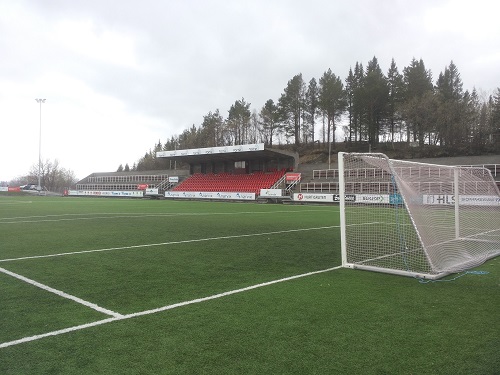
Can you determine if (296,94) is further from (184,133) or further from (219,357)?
(219,357)

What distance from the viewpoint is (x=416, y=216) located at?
6754mm

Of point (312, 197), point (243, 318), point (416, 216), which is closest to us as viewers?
point (243, 318)

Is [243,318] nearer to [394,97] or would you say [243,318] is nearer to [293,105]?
[394,97]

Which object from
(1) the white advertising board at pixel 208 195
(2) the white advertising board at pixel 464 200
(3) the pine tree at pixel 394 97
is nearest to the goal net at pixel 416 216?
(2) the white advertising board at pixel 464 200

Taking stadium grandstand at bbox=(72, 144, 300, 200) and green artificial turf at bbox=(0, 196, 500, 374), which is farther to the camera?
stadium grandstand at bbox=(72, 144, 300, 200)

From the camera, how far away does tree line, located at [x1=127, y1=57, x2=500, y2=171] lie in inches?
2125

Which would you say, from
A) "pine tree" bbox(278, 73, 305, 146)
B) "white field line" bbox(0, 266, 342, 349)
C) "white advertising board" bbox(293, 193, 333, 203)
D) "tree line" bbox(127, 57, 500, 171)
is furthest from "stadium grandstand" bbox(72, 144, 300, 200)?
"white field line" bbox(0, 266, 342, 349)

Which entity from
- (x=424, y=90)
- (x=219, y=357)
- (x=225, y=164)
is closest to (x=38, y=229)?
(x=219, y=357)

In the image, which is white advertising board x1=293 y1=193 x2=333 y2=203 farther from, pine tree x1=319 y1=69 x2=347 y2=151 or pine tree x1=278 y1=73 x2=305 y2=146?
pine tree x1=278 y1=73 x2=305 y2=146

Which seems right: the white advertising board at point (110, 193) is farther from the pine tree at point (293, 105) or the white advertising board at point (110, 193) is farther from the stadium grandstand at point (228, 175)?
the pine tree at point (293, 105)

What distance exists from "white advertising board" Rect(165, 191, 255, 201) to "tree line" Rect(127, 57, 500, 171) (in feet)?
74.1

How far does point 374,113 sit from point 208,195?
35959 mm

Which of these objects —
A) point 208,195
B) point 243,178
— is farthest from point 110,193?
point 243,178

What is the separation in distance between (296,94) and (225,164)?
2749 centimetres
